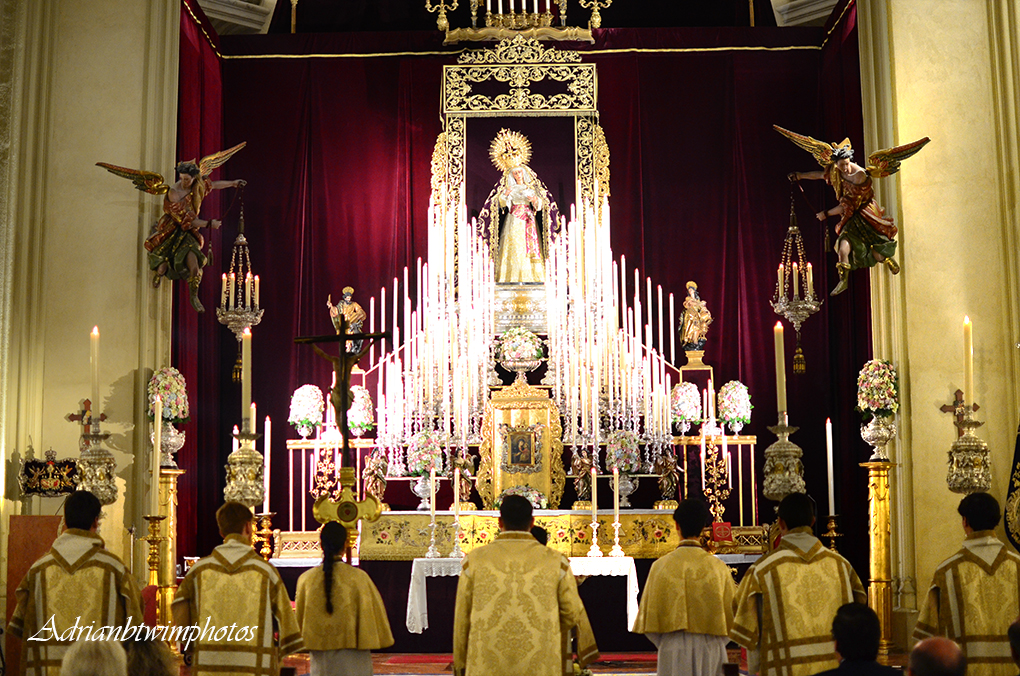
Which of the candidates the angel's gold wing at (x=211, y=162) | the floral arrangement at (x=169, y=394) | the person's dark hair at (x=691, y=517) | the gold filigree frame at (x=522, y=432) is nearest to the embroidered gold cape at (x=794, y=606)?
the person's dark hair at (x=691, y=517)

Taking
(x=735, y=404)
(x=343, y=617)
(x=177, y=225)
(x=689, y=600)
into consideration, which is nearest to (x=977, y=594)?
(x=689, y=600)

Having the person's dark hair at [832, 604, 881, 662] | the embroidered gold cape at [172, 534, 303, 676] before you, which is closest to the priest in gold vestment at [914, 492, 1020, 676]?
the person's dark hair at [832, 604, 881, 662]

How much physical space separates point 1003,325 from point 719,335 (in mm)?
3512

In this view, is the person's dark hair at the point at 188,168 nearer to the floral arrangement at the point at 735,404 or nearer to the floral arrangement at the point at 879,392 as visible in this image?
the floral arrangement at the point at 735,404

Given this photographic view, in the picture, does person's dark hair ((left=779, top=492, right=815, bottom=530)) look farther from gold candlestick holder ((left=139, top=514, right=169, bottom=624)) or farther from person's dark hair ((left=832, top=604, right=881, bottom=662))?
gold candlestick holder ((left=139, top=514, right=169, bottom=624))

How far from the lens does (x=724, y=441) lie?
11.2 meters

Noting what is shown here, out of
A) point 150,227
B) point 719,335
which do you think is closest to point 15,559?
point 150,227

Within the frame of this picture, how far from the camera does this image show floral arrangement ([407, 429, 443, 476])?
10.6 m

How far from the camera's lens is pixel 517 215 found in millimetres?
12812

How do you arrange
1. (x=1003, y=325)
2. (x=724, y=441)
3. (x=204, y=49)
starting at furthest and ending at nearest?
(x=204, y=49) → (x=724, y=441) → (x=1003, y=325)

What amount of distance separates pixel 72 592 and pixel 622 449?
18.4 feet

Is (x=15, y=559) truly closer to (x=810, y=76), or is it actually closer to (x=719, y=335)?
(x=719, y=335)

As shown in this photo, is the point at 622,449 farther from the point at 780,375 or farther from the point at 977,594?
the point at 977,594

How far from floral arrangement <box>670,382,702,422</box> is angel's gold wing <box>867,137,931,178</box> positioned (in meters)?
2.97
